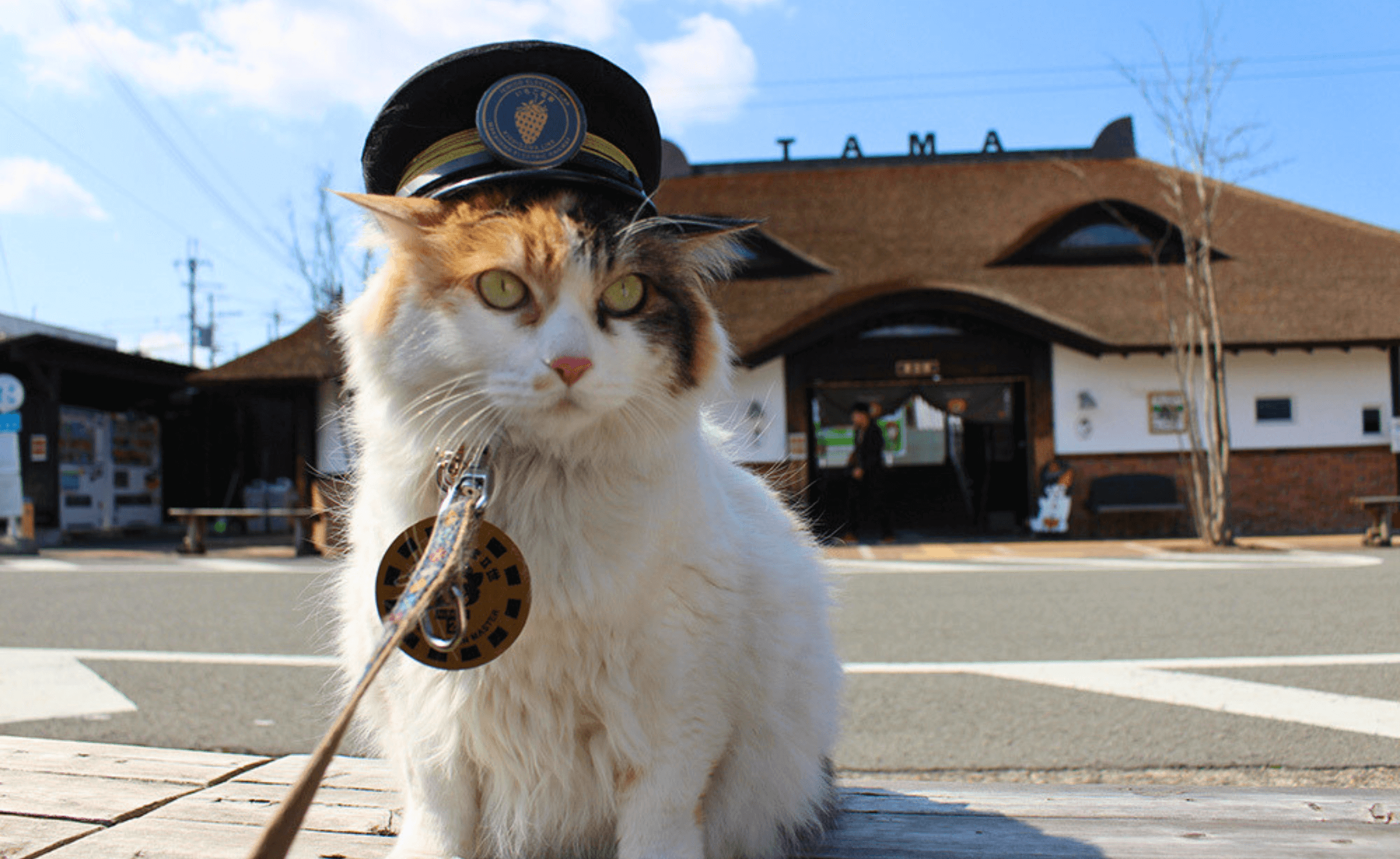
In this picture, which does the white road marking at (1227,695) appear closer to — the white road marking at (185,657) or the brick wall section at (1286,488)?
the white road marking at (185,657)

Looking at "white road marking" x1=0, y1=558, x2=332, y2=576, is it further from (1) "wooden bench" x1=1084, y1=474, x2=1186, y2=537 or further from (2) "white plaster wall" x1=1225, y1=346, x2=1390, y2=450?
(2) "white plaster wall" x1=1225, y1=346, x2=1390, y2=450

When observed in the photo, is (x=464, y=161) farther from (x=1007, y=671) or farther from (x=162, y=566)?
(x=162, y=566)

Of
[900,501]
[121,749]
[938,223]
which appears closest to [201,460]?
[900,501]

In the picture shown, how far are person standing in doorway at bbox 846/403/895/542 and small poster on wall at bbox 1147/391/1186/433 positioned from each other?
4.66m

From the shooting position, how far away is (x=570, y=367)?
50.4 inches

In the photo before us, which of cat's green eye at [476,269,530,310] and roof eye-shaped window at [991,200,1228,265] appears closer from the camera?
cat's green eye at [476,269,530,310]

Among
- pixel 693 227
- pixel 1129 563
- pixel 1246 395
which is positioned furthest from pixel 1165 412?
pixel 693 227

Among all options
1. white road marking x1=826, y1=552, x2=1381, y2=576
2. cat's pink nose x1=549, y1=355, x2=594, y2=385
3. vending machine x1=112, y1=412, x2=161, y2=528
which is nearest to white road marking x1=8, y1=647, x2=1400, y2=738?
cat's pink nose x1=549, y1=355, x2=594, y2=385

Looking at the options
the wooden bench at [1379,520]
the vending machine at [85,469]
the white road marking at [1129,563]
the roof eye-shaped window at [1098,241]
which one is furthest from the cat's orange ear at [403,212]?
the vending machine at [85,469]

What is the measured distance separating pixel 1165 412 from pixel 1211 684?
12.0 metres

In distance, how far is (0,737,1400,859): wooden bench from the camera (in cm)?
168

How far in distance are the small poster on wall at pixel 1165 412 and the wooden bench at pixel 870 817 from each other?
14.2 metres

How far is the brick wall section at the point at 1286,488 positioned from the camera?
14.7 m

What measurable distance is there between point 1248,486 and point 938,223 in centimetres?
713
